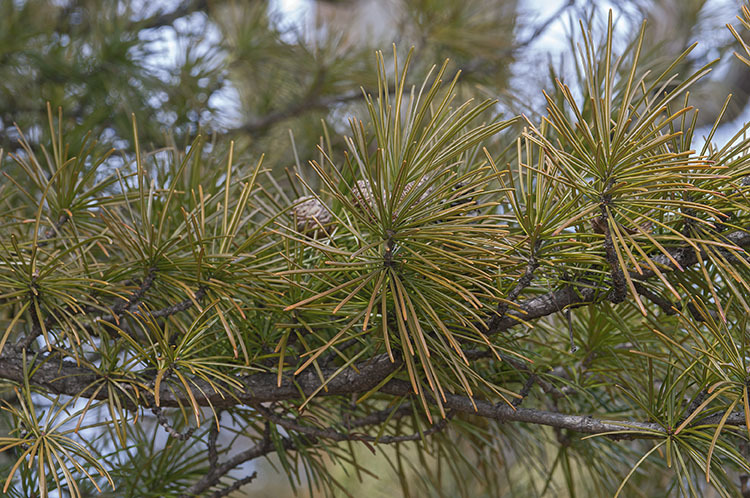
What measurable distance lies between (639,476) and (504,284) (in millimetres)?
331

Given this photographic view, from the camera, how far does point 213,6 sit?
97 centimetres

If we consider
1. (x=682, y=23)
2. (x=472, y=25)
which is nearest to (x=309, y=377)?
(x=472, y=25)

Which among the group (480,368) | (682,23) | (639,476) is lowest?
(639,476)

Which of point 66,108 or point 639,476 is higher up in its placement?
point 66,108

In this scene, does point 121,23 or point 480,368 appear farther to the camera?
point 121,23

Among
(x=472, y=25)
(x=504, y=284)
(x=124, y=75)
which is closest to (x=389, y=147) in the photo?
(x=504, y=284)

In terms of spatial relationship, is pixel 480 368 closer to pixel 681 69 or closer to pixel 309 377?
pixel 309 377

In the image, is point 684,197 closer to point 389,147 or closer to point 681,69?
point 389,147

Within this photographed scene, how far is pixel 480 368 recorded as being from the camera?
0.37 m

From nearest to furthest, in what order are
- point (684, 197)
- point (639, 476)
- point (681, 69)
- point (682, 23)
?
1. point (684, 197)
2. point (639, 476)
3. point (681, 69)
4. point (682, 23)

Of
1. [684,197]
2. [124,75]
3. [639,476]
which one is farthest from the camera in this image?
[124,75]

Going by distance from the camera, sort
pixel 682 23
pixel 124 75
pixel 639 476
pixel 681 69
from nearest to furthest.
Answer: pixel 639 476 < pixel 124 75 < pixel 681 69 < pixel 682 23

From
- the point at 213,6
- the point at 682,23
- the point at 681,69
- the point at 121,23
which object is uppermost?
the point at 213,6

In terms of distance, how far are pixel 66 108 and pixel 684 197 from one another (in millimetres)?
725
